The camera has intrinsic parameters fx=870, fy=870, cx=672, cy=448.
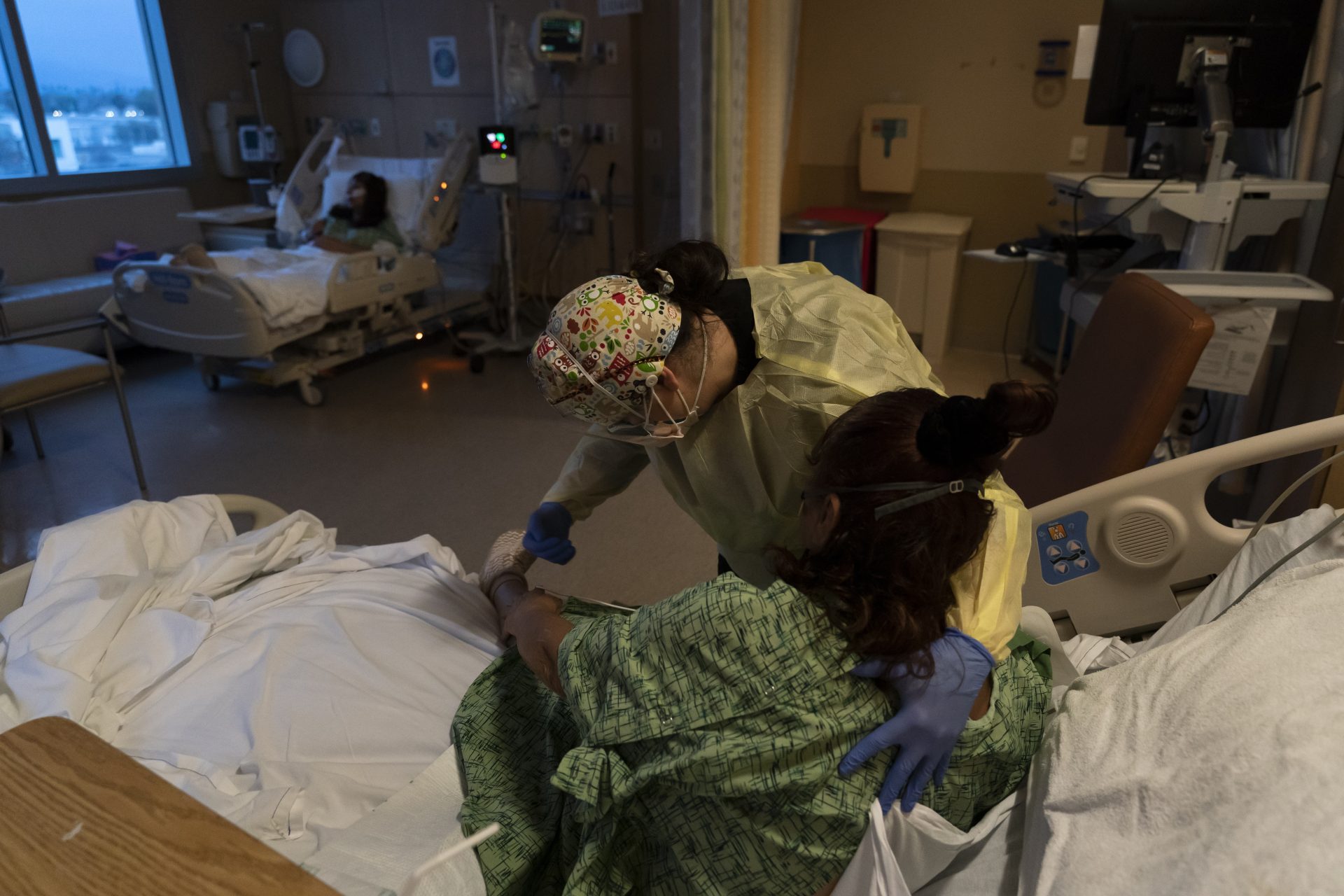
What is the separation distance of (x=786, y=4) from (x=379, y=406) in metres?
2.37

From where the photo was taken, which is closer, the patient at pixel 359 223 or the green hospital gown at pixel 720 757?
the green hospital gown at pixel 720 757

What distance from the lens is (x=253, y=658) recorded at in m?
1.27

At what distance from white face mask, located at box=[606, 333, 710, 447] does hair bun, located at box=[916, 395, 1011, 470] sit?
40 cm

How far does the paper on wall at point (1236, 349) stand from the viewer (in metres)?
2.19

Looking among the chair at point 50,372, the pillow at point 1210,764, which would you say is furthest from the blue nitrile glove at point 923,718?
the chair at point 50,372

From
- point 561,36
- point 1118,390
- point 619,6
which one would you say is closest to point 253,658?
point 1118,390

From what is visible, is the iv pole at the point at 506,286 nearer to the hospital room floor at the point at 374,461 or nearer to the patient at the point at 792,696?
the hospital room floor at the point at 374,461

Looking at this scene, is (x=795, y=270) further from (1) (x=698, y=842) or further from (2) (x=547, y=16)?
(2) (x=547, y=16)

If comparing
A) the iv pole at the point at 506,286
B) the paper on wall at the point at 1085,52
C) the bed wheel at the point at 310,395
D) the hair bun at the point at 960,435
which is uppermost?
the paper on wall at the point at 1085,52

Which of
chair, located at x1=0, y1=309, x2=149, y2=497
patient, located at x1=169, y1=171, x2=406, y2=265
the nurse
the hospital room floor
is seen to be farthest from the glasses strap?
patient, located at x1=169, y1=171, x2=406, y2=265

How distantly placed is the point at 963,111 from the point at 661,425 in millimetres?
3479

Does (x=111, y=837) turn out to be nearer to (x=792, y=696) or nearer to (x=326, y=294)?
(x=792, y=696)

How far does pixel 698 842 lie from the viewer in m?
0.97

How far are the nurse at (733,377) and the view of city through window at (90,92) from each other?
476 centimetres
